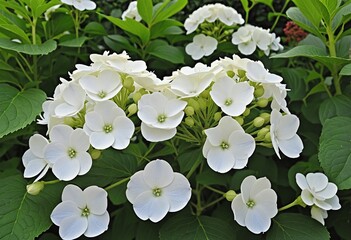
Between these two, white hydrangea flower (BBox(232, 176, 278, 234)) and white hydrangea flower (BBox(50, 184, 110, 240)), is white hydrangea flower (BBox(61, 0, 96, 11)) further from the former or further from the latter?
white hydrangea flower (BBox(232, 176, 278, 234))

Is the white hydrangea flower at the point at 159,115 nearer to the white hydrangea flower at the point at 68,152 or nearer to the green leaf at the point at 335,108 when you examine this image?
the white hydrangea flower at the point at 68,152

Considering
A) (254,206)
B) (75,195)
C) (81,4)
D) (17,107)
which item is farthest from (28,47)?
(254,206)

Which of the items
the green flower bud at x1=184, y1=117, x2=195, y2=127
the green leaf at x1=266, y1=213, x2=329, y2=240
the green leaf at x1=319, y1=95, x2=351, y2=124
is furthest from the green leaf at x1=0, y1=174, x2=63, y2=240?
the green leaf at x1=319, y1=95, x2=351, y2=124

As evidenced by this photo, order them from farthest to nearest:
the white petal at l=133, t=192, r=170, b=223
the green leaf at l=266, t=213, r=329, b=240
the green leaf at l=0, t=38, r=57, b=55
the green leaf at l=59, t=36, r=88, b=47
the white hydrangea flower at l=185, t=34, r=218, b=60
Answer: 1. the white hydrangea flower at l=185, t=34, r=218, b=60
2. the green leaf at l=59, t=36, r=88, b=47
3. the green leaf at l=0, t=38, r=57, b=55
4. the green leaf at l=266, t=213, r=329, b=240
5. the white petal at l=133, t=192, r=170, b=223

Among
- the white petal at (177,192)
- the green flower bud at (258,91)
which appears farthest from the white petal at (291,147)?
the white petal at (177,192)

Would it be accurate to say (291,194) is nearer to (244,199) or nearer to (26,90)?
(244,199)

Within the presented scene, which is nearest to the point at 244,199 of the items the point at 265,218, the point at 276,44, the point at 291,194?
the point at 265,218

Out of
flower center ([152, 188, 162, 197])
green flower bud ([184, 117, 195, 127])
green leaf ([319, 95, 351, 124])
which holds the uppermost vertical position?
green flower bud ([184, 117, 195, 127])
